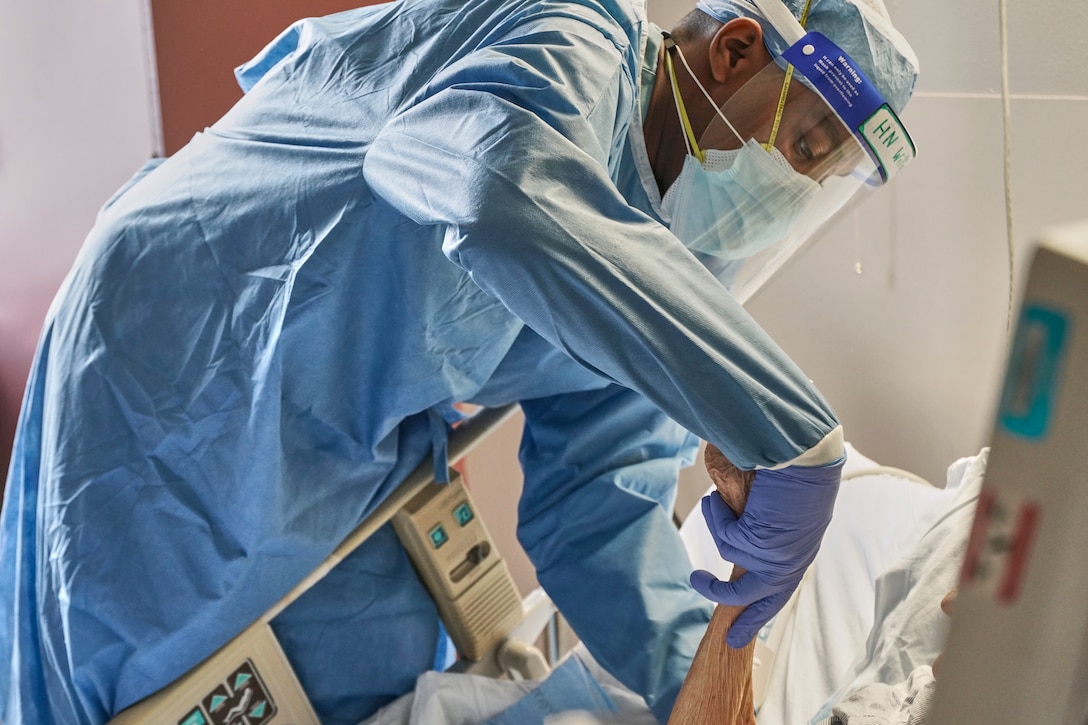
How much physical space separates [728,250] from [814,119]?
226 mm

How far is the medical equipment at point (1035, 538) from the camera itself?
324 mm

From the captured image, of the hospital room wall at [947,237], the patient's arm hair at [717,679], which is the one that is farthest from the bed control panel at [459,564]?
the hospital room wall at [947,237]

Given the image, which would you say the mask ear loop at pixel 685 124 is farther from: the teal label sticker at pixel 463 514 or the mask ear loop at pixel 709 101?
the teal label sticker at pixel 463 514

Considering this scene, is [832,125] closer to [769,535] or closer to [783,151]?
[783,151]

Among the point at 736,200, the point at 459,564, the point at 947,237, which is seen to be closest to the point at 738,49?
the point at 736,200

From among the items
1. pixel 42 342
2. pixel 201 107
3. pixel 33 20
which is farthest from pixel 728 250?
pixel 33 20

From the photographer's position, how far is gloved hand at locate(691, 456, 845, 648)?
0.96 metres

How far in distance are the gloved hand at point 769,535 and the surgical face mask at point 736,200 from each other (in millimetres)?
386

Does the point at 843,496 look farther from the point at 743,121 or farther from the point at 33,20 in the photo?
the point at 33,20

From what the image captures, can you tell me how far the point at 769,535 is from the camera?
1009 millimetres

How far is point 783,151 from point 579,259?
476 mm

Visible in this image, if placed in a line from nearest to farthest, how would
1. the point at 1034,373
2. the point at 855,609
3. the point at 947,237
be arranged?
the point at 1034,373, the point at 855,609, the point at 947,237

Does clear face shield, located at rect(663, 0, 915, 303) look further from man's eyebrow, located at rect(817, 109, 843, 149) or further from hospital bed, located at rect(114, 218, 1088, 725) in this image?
hospital bed, located at rect(114, 218, 1088, 725)

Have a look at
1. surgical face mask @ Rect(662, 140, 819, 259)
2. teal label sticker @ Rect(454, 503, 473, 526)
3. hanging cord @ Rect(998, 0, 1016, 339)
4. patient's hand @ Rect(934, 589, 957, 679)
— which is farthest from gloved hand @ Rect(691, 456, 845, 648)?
hanging cord @ Rect(998, 0, 1016, 339)
